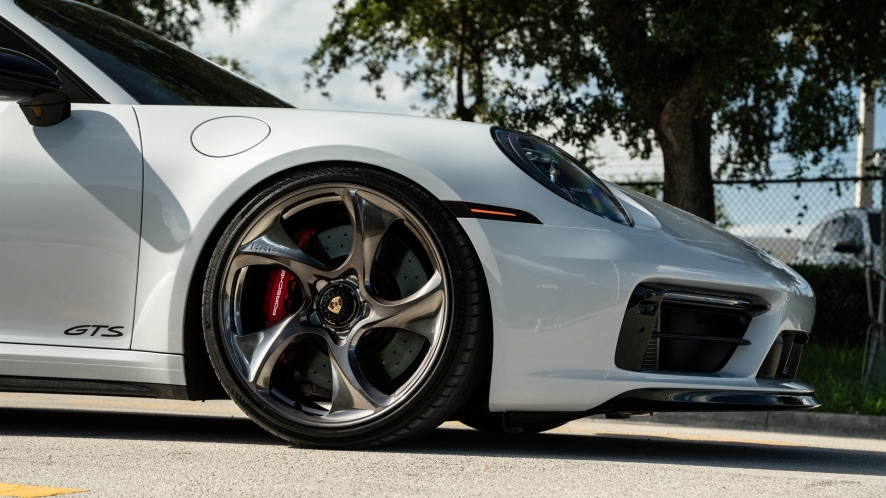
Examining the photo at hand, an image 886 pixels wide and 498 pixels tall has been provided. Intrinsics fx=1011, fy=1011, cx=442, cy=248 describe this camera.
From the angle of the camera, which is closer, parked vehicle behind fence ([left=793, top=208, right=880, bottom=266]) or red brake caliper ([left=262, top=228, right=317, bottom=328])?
red brake caliper ([left=262, top=228, right=317, bottom=328])

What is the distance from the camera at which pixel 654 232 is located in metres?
3.20

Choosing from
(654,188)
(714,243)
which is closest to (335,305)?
(714,243)

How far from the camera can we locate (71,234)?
3225 millimetres

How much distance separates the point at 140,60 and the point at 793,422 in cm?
454

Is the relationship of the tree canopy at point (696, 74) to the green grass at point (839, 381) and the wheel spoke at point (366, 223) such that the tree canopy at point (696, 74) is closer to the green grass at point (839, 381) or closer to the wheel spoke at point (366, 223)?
the green grass at point (839, 381)

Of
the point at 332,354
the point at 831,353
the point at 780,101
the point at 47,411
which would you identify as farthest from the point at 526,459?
the point at 780,101

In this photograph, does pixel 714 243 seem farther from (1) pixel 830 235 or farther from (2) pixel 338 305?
(1) pixel 830 235

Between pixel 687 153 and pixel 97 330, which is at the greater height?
pixel 687 153

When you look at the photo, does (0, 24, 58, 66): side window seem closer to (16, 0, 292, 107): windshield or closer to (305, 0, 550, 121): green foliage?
(16, 0, 292, 107): windshield

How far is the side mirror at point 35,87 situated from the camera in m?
3.10

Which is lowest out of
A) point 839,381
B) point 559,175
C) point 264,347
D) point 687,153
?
point 839,381

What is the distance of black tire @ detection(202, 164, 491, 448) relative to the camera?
303 centimetres

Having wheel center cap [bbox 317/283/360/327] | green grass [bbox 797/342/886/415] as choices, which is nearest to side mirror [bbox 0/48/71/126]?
wheel center cap [bbox 317/283/360/327]

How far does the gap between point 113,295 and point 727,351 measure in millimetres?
1994
